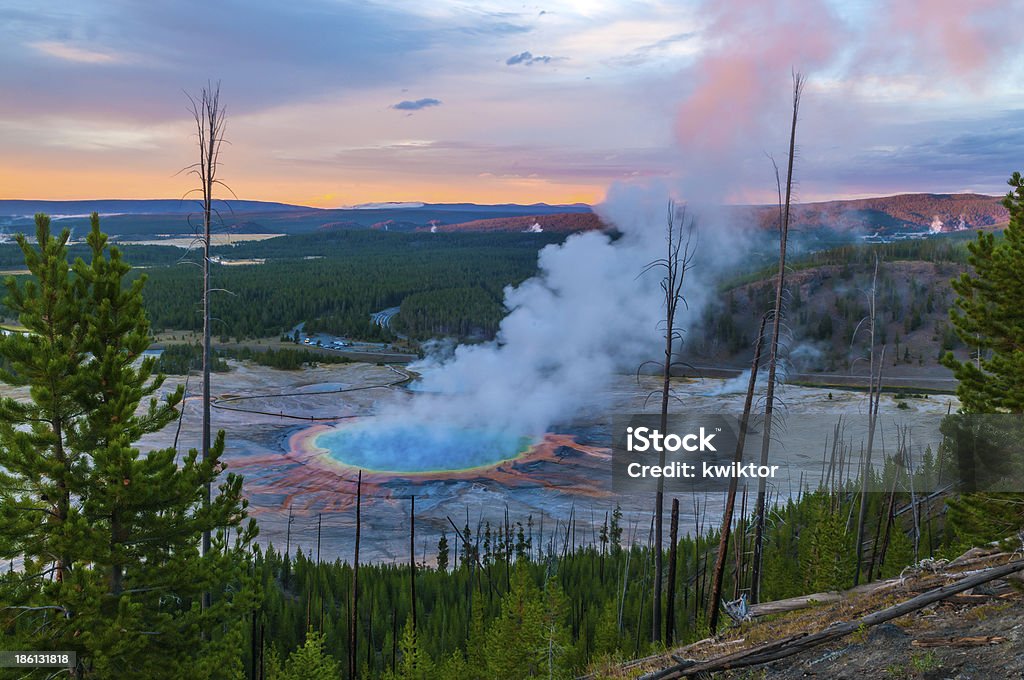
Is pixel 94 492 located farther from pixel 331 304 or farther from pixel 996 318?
pixel 331 304

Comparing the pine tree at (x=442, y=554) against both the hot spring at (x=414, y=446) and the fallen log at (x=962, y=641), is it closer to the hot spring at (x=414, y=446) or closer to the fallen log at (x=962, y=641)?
the hot spring at (x=414, y=446)

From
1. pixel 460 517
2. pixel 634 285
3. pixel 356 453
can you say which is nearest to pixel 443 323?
pixel 634 285

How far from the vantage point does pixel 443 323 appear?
13850 cm

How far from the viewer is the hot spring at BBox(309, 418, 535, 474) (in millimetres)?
61000

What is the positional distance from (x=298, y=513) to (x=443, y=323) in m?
89.0

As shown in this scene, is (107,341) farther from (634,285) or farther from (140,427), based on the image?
(634,285)

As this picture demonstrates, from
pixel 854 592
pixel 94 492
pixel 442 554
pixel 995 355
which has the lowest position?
pixel 442 554

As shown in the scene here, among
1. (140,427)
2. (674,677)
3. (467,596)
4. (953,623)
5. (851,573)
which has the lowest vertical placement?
(467,596)

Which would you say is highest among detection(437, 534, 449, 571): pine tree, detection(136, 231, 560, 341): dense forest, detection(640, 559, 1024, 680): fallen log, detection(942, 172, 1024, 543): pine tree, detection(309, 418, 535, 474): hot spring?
detection(942, 172, 1024, 543): pine tree

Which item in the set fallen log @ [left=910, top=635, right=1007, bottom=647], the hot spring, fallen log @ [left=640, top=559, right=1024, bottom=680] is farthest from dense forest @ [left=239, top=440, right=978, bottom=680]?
fallen log @ [left=910, top=635, right=1007, bottom=647]

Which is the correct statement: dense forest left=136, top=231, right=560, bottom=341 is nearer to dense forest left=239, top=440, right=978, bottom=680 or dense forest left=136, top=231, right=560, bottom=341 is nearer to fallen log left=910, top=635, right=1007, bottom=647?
dense forest left=239, top=440, right=978, bottom=680

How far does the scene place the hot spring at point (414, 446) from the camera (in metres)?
61.0

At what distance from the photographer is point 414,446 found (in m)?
66.4

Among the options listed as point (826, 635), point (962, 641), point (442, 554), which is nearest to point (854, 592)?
point (826, 635)
